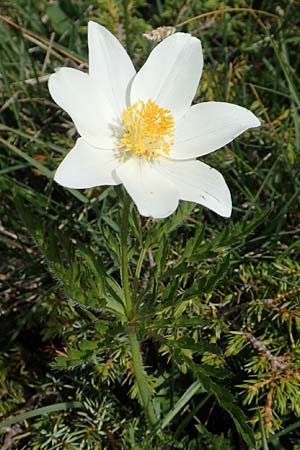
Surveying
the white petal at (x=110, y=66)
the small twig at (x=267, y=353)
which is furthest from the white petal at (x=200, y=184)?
the small twig at (x=267, y=353)

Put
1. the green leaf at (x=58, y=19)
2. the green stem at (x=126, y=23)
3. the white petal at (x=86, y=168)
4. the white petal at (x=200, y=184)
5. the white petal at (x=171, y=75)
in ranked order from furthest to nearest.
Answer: the green leaf at (x=58, y=19) < the green stem at (x=126, y=23) < the white petal at (x=171, y=75) < the white petal at (x=200, y=184) < the white petal at (x=86, y=168)

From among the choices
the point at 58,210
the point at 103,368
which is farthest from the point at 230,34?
the point at 103,368

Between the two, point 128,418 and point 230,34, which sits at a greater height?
point 230,34

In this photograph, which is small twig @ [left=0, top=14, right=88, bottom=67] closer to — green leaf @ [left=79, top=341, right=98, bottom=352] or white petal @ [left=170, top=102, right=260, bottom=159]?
white petal @ [left=170, top=102, right=260, bottom=159]

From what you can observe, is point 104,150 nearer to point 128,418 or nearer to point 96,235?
point 96,235

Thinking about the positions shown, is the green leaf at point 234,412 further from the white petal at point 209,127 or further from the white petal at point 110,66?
the white petal at point 110,66

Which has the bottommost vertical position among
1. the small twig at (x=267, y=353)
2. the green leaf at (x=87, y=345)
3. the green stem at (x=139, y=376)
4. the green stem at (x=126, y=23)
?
the small twig at (x=267, y=353)

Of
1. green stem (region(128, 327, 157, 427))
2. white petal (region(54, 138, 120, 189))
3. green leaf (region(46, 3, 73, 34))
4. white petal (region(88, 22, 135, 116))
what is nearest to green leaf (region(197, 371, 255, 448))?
green stem (region(128, 327, 157, 427))
